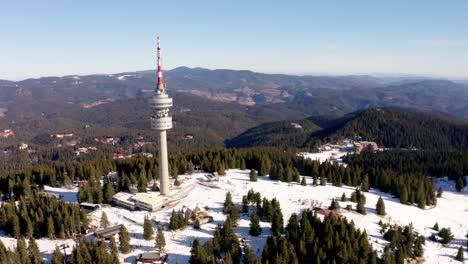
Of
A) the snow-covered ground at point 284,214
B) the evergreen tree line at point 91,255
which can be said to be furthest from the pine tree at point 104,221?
the evergreen tree line at point 91,255

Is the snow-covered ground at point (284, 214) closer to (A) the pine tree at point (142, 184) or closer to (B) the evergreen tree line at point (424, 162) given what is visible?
(A) the pine tree at point (142, 184)

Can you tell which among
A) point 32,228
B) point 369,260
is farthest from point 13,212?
point 369,260

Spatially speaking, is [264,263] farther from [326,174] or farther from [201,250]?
[326,174]

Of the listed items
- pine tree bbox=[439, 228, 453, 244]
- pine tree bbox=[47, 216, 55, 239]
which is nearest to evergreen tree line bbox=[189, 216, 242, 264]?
pine tree bbox=[47, 216, 55, 239]

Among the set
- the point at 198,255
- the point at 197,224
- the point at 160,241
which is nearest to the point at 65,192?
the point at 197,224

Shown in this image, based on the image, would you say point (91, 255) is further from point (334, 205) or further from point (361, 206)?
point (361, 206)

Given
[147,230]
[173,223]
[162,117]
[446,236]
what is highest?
[162,117]
